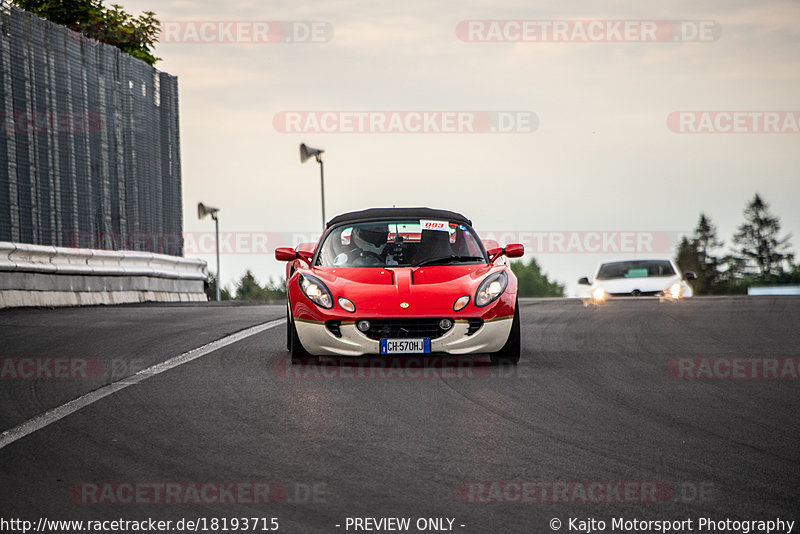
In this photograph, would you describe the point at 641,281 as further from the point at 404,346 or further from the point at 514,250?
the point at 404,346

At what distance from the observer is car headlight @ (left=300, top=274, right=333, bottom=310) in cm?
942

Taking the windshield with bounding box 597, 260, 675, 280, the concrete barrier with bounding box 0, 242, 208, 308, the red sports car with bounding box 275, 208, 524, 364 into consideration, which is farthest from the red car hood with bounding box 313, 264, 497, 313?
the windshield with bounding box 597, 260, 675, 280

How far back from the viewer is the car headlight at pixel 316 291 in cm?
942

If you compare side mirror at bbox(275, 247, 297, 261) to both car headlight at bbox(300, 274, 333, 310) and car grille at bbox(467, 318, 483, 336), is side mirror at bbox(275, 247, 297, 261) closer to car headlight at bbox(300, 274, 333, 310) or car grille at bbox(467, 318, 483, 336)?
car headlight at bbox(300, 274, 333, 310)

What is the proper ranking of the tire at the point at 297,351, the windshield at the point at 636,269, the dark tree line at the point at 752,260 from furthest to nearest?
the dark tree line at the point at 752,260 → the windshield at the point at 636,269 → the tire at the point at 297,351

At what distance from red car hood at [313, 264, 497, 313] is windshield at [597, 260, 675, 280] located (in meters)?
12.3

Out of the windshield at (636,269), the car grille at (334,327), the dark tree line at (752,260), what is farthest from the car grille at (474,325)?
the dark tree line at (752,260)

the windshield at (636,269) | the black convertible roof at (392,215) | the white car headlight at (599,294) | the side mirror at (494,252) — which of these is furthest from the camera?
the windshield at (636,269)

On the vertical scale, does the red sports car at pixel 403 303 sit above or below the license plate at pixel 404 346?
above

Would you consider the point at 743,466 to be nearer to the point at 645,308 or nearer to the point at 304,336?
the point at 304,336

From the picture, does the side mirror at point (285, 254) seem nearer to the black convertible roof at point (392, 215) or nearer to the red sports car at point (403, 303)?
the red sports car at point (403, 303)

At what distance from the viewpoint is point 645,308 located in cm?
1612

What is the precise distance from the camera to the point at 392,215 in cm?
1083

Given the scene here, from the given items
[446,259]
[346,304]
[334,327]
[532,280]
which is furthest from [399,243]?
[532,280]
